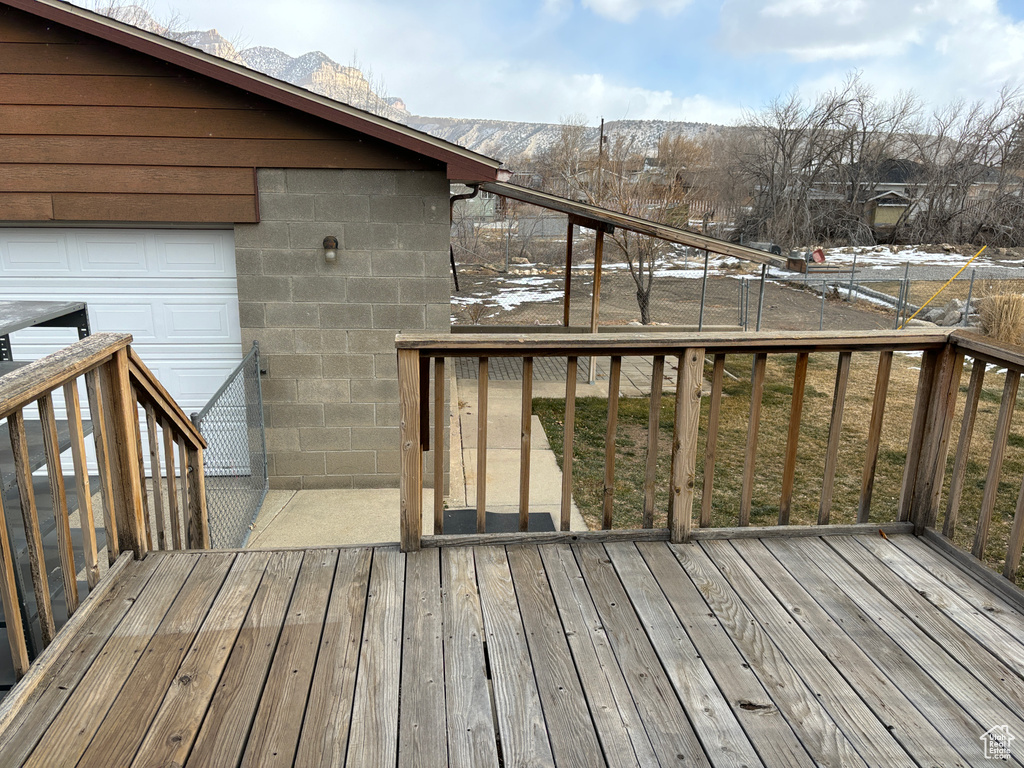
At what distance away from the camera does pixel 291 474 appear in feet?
18.9

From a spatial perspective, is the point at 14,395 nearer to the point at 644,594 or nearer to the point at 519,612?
the point at 519,612

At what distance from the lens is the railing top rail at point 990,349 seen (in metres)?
2.46

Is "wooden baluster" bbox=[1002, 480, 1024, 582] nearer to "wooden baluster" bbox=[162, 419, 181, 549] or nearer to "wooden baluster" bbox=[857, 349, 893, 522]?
"wooden baluster" bbox=[857, 349, 893, 522]

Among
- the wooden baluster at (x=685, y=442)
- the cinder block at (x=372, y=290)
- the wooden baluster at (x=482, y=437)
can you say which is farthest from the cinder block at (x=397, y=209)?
the wooden baluster at (x=685, y=442)

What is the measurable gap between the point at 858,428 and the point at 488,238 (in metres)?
20.9

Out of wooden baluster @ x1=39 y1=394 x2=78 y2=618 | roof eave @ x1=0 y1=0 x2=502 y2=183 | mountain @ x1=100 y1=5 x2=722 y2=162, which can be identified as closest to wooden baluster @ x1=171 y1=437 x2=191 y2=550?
wooden baluster @ x1=39 y1=394 x2=78 y2=618

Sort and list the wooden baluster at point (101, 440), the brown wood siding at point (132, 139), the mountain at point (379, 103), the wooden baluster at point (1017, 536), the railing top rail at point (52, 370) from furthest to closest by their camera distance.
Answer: the mountain at point (379, 103), the brown wood siding at point (132, 139), the wooden baluster at point (1017, 536), the wooden baluster at point (101, 440), the railing top rail at point (52, 370)

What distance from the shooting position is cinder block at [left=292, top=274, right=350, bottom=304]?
5395mm

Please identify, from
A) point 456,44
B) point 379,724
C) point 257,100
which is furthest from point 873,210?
point 456,44

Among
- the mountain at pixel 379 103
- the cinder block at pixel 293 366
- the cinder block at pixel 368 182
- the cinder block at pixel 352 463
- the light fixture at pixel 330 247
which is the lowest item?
the cinder block at pixel 352 463

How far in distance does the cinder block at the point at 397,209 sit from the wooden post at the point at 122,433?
305 centimetres

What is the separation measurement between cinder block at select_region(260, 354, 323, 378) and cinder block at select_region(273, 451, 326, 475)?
66cm

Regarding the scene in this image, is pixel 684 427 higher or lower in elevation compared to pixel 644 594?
higher

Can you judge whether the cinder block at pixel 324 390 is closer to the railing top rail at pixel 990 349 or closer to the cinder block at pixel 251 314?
the cinder block at pixel 251 314
